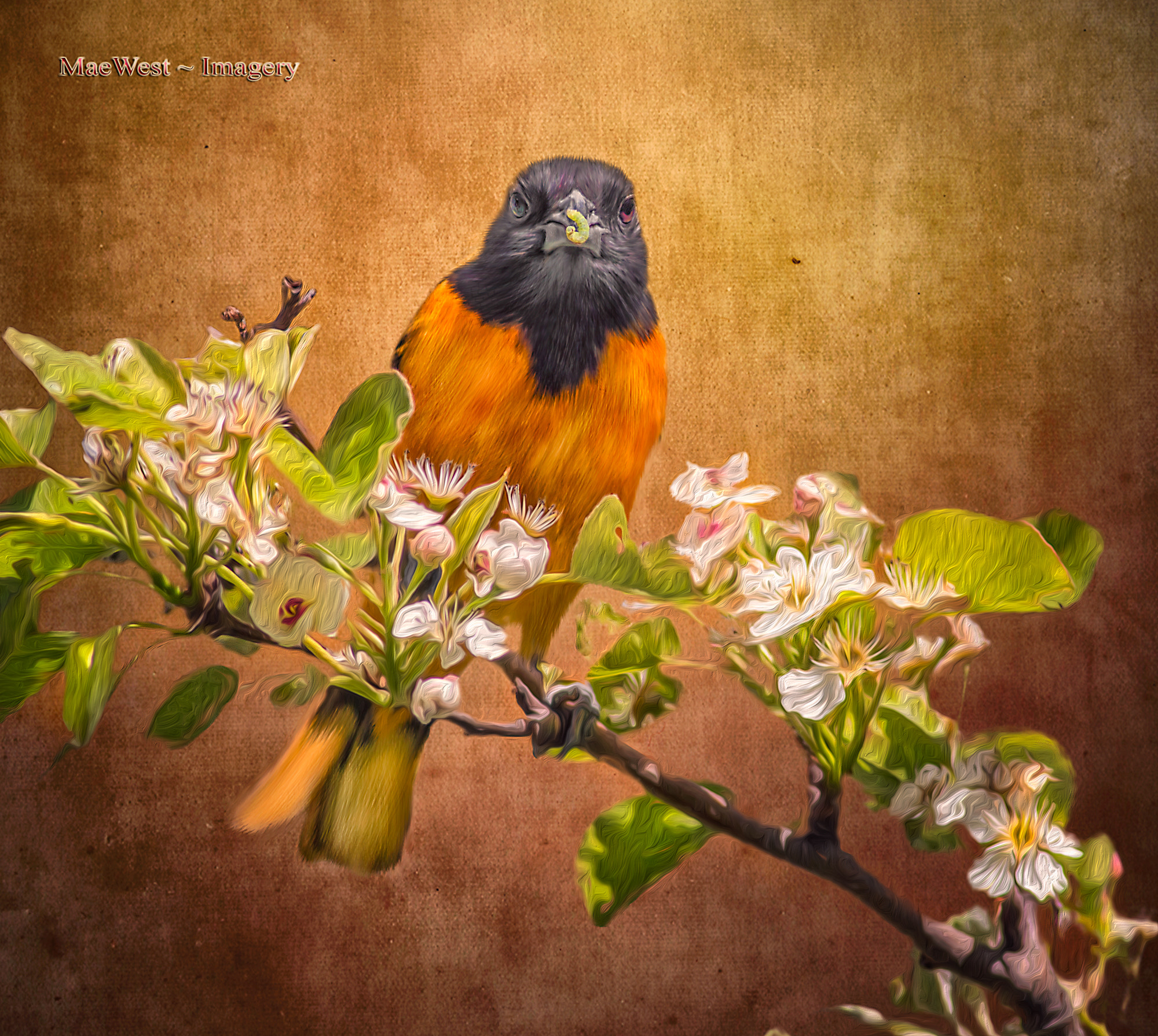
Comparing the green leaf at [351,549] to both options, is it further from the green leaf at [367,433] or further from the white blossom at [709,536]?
the white blossom at [709,536]

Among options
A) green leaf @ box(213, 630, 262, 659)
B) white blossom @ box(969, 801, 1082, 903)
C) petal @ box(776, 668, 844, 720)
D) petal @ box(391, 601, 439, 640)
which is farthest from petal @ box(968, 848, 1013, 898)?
green leaf @ box(213, 630, 262, 659)

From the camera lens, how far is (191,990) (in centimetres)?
101

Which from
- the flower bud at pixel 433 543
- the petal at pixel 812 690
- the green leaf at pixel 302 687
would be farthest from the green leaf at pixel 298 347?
the petal at pixel 812 690

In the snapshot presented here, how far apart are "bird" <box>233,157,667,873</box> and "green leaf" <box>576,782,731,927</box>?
0.32 meters

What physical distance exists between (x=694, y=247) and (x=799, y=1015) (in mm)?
949

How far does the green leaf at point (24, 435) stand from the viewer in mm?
484

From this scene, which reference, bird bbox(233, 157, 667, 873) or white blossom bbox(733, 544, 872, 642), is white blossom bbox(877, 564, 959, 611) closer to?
white blossom bbox(733, 544, 872, 642)

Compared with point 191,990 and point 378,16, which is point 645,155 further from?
point 191,990

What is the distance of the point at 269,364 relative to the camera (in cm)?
47

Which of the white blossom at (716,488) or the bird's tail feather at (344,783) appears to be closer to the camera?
Result: the white blossom at (716,488)

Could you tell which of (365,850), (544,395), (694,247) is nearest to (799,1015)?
(365,850)

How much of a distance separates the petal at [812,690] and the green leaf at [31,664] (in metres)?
0.43

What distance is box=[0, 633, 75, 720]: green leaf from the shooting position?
0.51 meters

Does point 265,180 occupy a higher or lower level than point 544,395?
higher
